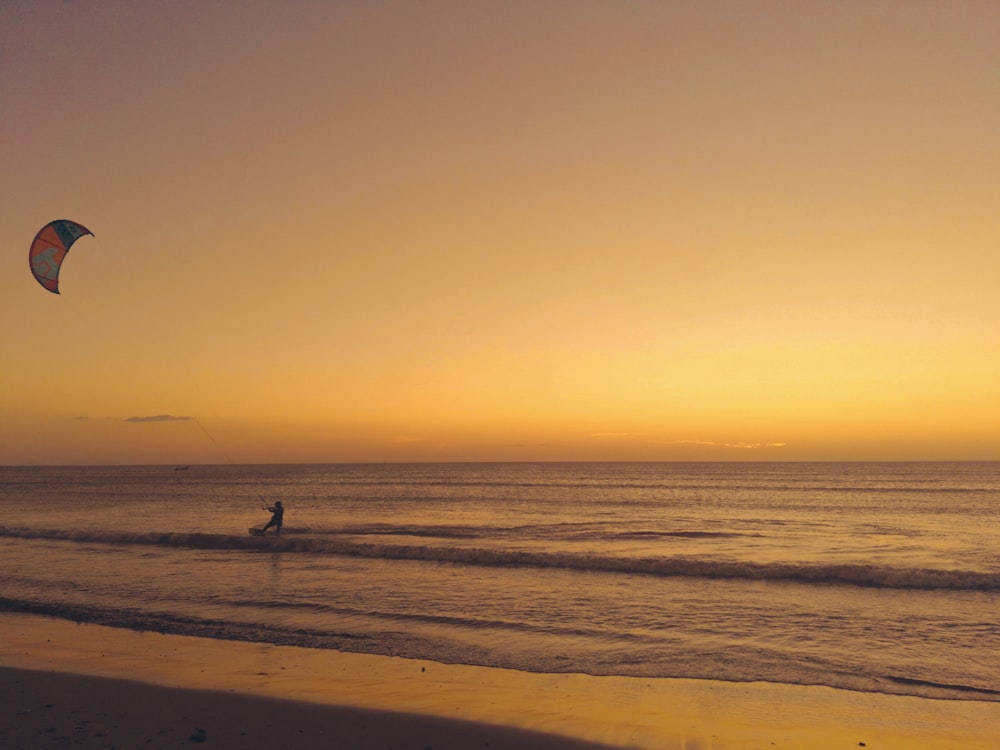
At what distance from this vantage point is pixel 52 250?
12234mm

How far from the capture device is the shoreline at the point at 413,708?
290 inches

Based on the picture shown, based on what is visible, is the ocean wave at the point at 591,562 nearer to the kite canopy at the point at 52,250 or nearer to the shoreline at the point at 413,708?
the shoreline at the point at 413,708

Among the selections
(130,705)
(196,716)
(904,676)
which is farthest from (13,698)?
(904,676)

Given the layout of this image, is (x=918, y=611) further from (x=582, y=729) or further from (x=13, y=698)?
(x=13, y=698)

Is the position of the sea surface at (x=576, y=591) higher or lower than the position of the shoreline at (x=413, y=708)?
lower

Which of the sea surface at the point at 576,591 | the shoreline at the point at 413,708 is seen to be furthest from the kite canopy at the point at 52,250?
the sea surface at the point at 576,591

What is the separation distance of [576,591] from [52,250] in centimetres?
1396

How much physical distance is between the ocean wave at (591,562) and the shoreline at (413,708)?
11.0m

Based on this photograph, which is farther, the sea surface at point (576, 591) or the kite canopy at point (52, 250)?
the kite canopy at point (52, 250)

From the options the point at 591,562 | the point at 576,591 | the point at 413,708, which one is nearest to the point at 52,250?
the point at 413,708

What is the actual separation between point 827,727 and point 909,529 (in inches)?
1219

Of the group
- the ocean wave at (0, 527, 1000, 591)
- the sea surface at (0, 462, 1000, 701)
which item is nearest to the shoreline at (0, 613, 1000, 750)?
the sea surface at (0, 462, 1000, 701)

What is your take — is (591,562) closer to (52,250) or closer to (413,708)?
(413,708)

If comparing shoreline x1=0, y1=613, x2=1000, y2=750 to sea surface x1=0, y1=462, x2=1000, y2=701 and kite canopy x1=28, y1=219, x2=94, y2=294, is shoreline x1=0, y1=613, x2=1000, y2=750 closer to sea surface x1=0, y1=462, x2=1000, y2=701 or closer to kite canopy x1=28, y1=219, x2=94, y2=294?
sea surface x1=0, y1=462, x2=1000, y2=701
